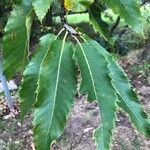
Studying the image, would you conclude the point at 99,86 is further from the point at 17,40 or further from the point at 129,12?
the point at 17,40

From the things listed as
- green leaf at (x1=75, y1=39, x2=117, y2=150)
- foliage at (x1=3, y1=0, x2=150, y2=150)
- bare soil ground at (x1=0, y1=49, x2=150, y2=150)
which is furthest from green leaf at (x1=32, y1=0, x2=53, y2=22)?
bare soil ground at (x1=0, y1=49, x2=150, y2=150)

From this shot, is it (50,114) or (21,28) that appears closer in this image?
(50,114)

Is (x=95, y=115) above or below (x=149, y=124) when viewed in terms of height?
below

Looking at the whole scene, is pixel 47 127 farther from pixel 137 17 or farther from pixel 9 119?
pixel 9 119

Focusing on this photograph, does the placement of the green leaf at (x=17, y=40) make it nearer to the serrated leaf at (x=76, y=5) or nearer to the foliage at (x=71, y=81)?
the foliage at (x=71, y=81)

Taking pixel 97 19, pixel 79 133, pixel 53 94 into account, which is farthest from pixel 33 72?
pixel 79 133

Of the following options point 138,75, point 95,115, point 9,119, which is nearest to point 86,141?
point 95,115

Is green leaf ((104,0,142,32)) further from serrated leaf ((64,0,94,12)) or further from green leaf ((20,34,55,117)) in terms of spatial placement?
green leaf ((20,34,55,117))
